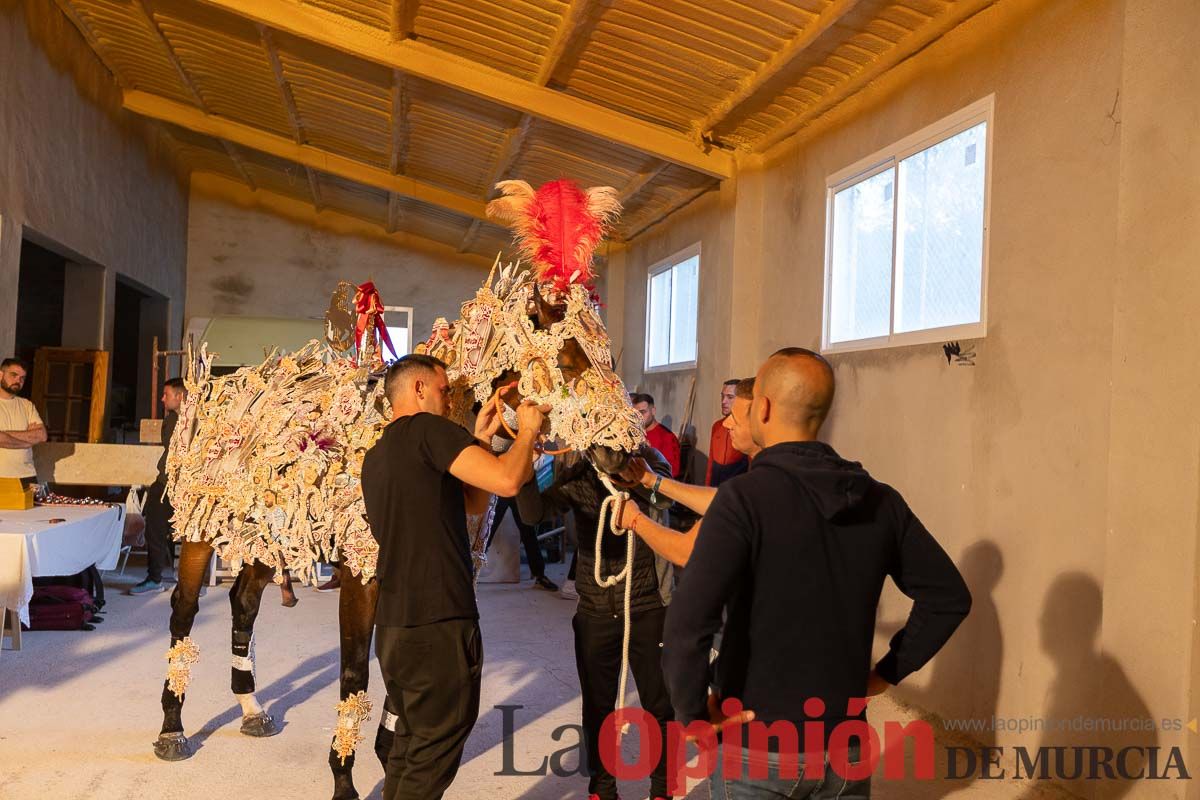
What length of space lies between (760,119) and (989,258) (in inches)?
110

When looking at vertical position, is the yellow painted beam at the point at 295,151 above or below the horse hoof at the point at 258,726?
above

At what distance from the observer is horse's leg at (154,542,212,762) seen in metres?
4.09

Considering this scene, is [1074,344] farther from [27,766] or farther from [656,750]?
[27,766]

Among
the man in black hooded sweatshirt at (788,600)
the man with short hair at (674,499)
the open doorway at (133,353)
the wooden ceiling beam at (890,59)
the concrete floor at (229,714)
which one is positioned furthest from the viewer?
the open doorway at (133,353)

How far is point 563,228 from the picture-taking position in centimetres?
290

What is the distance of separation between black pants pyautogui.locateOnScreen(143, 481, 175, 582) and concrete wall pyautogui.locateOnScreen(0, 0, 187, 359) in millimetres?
1960

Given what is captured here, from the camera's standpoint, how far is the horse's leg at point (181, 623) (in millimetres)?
4086

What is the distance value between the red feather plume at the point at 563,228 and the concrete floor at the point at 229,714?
6.78 feet

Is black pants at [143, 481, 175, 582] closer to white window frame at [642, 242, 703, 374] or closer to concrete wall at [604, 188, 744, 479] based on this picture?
concrete wall at [604, 188, 744, 479]

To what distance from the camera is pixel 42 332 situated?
14.5 metres

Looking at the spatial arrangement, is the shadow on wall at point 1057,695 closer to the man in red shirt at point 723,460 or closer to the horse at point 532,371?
the man in red shirt at point 723,460

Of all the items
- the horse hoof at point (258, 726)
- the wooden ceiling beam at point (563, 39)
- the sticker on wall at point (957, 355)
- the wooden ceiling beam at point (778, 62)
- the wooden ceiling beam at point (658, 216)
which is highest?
the wooden ceiling beam at point (563, 39)

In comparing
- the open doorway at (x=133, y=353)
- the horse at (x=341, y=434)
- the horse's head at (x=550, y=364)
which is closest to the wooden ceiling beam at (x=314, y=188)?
the open doorway at (x=133, y=353)

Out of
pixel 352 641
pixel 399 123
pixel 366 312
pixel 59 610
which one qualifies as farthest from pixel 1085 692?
pixel 399 123
